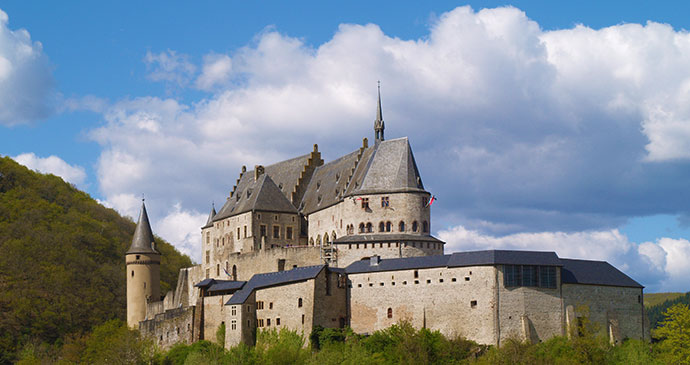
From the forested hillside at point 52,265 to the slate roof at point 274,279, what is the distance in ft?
81.7

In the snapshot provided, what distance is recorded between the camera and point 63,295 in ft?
283

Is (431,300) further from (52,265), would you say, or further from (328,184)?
(52,265)

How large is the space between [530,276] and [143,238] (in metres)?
34.0

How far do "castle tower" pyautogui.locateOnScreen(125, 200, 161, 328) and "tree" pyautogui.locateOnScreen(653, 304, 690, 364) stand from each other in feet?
122

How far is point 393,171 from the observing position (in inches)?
2677

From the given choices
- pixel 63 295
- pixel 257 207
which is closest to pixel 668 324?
pixel 257 207

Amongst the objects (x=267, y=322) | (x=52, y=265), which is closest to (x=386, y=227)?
(x=267, y=322)

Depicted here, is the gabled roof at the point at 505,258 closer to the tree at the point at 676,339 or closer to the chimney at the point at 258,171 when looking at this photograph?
the tree at the point at 676,339

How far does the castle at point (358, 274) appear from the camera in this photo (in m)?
56.7

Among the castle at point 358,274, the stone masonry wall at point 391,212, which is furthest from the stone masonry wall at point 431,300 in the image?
the stone masonry wall at point 391,212

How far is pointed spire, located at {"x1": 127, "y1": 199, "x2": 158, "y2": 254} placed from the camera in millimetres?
77125

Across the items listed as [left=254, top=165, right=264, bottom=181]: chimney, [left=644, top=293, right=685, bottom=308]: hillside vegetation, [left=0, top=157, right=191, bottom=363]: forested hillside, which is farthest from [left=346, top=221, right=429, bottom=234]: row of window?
[left=644, top=293, right=685, bottom=308]: hillside vegetation

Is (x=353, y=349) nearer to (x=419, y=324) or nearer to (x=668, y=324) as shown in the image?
(x=419, y=324)

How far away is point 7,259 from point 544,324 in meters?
51.6
